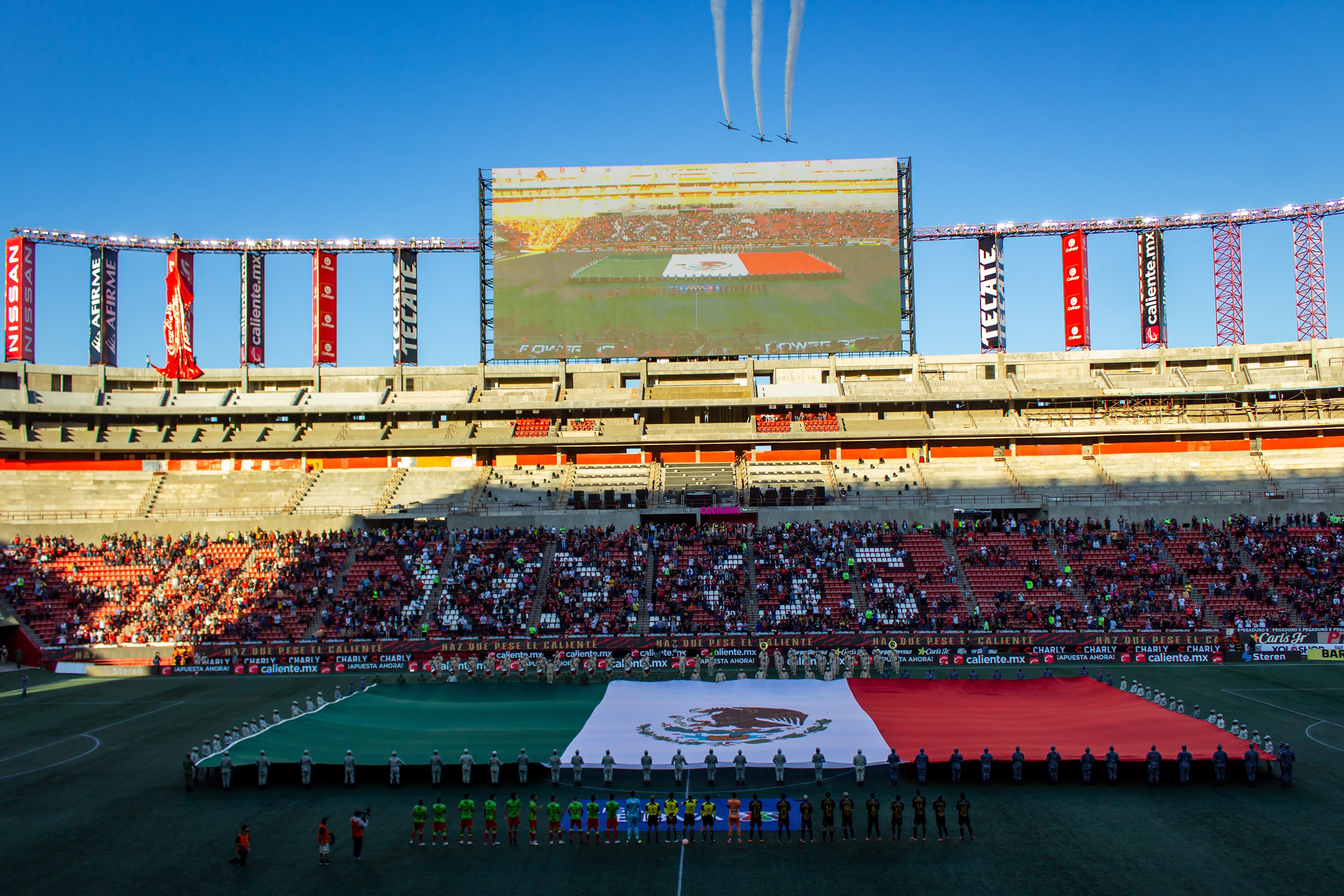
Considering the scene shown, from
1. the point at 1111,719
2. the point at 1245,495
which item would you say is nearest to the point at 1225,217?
the point at 1245,495

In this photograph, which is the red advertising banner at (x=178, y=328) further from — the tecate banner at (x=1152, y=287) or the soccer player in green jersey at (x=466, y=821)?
the tecate banner at (x=1152, y=287)

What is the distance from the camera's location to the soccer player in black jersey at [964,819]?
2003cm

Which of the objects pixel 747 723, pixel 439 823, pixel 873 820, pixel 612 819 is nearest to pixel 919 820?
pixel 873 820

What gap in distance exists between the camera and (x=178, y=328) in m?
60.9

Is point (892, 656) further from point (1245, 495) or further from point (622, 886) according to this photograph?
point (1245, 495)

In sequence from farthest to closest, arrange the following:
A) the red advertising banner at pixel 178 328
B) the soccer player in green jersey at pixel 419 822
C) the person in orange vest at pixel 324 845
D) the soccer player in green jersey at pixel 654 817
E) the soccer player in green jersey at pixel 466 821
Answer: the red advertising banner at pixel 178 328 → the soccer player in green jersey at pixel 466 821 → the soccer player in green jersey at pixel 654 817 → the soccer player in green jersey at pixel 419 822 → the person in orange vest at pixel 324 845

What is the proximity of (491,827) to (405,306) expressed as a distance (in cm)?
5278

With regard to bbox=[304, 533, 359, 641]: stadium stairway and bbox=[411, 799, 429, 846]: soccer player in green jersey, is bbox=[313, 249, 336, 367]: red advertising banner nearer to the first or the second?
bbox=[304, 533, 359, 641]: stadium stairway

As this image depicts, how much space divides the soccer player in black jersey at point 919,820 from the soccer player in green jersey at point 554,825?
7795 millimetres

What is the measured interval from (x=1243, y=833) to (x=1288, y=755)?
4.35 meters

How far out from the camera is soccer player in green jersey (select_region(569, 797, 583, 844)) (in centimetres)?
2038

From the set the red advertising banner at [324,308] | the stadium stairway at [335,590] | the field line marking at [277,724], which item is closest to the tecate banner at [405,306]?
the red advertising banner at [324,308]

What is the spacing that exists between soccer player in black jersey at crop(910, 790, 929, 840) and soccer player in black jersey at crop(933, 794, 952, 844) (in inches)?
10.6

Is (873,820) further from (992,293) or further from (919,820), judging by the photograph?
(992,293)
